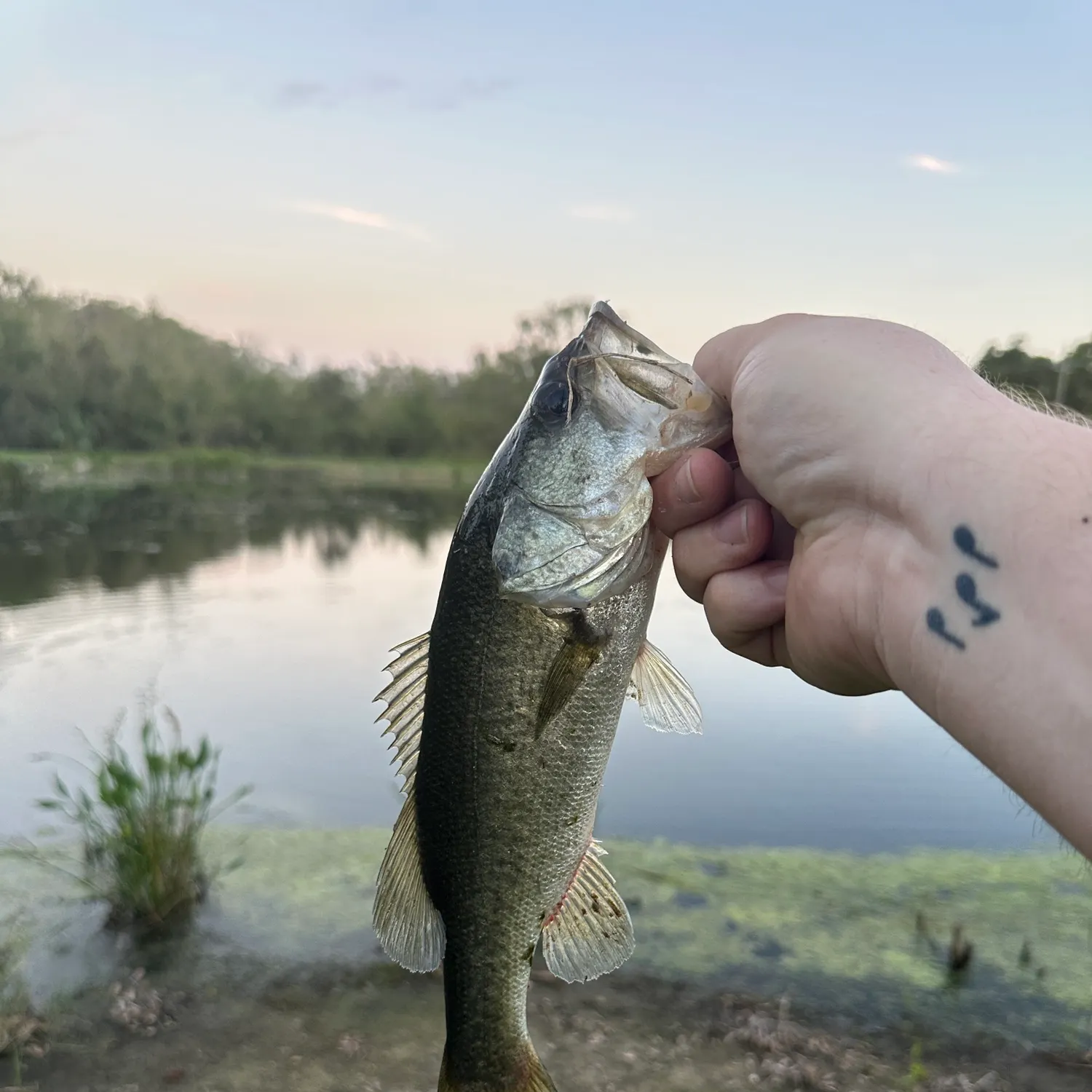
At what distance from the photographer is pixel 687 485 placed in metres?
2.08

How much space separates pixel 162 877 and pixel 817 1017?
3.81 metres

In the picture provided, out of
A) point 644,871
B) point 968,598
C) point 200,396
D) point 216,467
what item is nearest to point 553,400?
point 968,598

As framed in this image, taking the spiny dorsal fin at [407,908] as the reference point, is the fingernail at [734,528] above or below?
above

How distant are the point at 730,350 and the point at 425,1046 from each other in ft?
12.7

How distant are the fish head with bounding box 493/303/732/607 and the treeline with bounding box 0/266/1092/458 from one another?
1457 inches

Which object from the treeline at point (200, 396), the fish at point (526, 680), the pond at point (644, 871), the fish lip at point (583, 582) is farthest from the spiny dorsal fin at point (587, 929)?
the treeline at point (200, 396)

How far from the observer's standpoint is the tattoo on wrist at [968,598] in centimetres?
162

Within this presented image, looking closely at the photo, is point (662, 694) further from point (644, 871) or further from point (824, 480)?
point (644, 871)

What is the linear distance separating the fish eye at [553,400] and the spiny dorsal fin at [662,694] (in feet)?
1.98

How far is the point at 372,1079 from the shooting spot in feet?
14.0

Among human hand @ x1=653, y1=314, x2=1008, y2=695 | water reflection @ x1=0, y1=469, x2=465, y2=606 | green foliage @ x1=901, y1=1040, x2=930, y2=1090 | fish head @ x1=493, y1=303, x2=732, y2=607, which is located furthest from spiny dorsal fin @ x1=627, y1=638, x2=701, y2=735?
water reflection @ x1=0, y1=469, x2=465, y2=606

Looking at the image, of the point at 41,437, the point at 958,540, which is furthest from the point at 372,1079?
the point at 41,437

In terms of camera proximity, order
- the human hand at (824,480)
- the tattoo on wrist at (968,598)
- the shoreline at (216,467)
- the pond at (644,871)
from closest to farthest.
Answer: the tattoo on wrist at (968,598) < the human hand at (824,480) < the pond at (644,871) < the shoreline at (216,467)

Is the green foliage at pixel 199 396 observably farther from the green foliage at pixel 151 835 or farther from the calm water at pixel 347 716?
the green foliage at pixel 151 835
